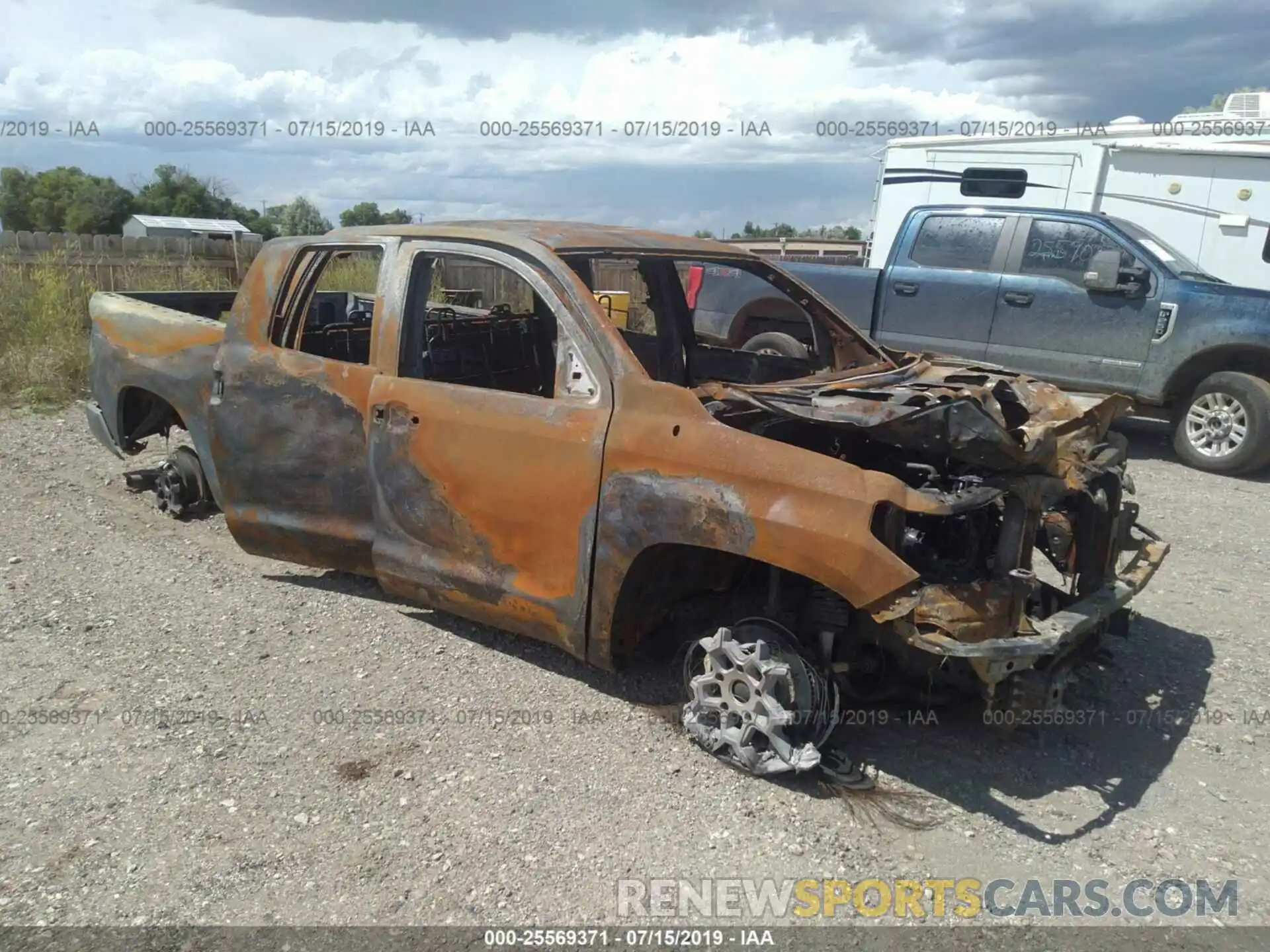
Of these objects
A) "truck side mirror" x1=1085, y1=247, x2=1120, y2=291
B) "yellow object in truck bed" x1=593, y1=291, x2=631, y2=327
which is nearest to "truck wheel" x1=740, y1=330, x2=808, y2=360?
"yellow object in truck bed" x1=593, y1=291, x2=631, y2=327

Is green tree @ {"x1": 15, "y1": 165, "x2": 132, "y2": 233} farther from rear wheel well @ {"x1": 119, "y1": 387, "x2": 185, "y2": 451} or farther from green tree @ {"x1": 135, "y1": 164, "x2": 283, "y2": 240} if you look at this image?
rear wheel well @ {"x1": 119, "y1": 387, "x2": 185, "y2": 451}

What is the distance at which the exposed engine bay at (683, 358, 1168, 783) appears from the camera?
3.13 meters

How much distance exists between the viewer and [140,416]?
5.94 metres

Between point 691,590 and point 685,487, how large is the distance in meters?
0.65

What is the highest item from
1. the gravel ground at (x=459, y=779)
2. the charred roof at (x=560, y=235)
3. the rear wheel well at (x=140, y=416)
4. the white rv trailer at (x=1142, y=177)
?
the white rv trailer at (x=1142, y=177)

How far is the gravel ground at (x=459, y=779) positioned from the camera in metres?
2.93

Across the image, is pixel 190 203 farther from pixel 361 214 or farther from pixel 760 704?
pixel 760 704

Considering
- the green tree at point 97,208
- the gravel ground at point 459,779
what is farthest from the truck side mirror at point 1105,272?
the green tree at point 97,208

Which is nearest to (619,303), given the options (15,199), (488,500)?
(488,500)

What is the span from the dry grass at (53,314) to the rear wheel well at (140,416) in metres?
3.95

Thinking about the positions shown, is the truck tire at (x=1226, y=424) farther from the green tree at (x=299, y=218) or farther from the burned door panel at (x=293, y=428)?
the green tree at (x=299, y=218)

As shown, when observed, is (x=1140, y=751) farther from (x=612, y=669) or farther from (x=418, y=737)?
(x=418, y=737)

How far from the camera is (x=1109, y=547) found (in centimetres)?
374

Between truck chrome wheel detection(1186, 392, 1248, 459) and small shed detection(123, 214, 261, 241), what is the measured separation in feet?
109
